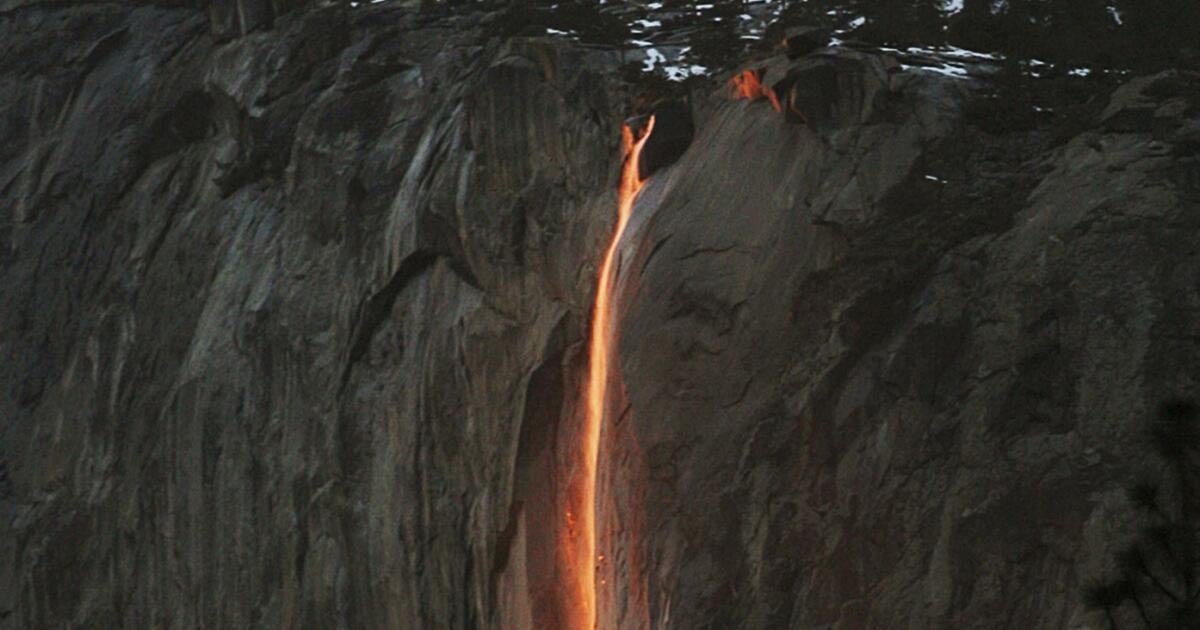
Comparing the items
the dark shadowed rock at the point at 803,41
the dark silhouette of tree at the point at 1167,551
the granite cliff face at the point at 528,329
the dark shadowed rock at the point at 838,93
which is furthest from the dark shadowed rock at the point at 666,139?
the dark silhouette of tree at the point at 1167,551

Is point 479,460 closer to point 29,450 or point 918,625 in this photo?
point 918,625

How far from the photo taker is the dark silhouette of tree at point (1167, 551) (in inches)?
329

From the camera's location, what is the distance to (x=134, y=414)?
2041cm

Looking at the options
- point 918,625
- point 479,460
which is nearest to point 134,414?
point 479,460

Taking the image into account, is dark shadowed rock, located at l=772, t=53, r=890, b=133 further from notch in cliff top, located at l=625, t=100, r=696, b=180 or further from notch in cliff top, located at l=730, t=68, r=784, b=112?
notch in cliff top, located at l=625, t=100, r=696, b=180

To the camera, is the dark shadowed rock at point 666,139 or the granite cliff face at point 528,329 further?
the dark shadowed rock at point 666,139

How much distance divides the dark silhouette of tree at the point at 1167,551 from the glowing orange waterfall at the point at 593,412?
4861 millimetres

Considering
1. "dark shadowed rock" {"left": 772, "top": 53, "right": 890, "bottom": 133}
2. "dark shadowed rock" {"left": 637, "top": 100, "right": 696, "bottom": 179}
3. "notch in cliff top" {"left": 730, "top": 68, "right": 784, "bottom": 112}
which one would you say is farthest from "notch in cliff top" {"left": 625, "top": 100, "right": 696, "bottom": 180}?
"dark shadowed rock" {"left": 772, "top": 53, "right": 890, "bottom": 133}

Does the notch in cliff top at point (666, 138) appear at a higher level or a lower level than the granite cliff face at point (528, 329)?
higher

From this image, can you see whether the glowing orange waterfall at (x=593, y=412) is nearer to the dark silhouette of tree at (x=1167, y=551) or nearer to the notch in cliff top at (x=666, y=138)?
the notch in cliff top at (x=666, y=138)

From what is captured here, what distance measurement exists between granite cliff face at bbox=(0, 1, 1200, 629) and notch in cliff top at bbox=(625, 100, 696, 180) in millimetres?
184

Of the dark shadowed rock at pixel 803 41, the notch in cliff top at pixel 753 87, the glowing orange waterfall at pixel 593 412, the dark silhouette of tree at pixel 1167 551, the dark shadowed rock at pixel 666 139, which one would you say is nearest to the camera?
the dark silhouette of tree at pixel 1167 551

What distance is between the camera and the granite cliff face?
12383mm

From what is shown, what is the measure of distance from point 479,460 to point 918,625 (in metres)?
5.11
